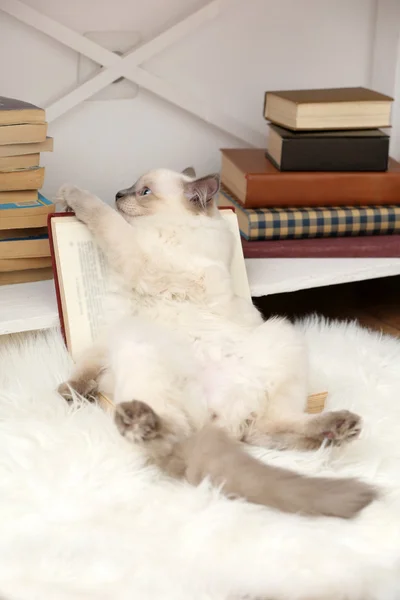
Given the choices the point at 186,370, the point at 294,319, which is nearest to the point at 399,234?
the point at 294,319

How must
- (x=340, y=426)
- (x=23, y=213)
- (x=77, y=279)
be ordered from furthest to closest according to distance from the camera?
1. (x=23, y=213)
2. (x=77, y=279)
3. (x=340, y=426)

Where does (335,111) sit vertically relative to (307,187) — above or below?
above

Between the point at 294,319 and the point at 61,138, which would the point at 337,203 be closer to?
the point at 294,319

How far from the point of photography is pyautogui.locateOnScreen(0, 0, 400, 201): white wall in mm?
1766

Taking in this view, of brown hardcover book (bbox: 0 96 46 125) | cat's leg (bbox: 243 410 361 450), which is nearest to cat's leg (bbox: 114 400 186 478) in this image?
cat's leg (bbox: 243 410 361 450)

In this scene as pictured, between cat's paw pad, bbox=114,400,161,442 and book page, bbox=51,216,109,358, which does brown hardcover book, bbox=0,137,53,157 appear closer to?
book page, bbox=51,216,109,358

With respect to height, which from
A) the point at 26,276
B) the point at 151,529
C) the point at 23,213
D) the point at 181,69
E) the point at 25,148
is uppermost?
the point at 181,69

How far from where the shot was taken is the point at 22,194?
1459 millimetres

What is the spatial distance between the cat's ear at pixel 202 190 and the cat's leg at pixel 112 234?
0.12 metres

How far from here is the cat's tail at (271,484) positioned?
922 mm

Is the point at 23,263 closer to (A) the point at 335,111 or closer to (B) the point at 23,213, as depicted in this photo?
(B) the point at 23,213

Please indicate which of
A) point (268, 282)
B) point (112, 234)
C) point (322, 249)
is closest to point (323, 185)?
→ point (322, 249)

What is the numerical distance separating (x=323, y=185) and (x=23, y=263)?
2.27ft

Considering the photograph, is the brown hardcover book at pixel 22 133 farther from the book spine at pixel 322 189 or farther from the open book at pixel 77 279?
the book spine at pixel 322 189
